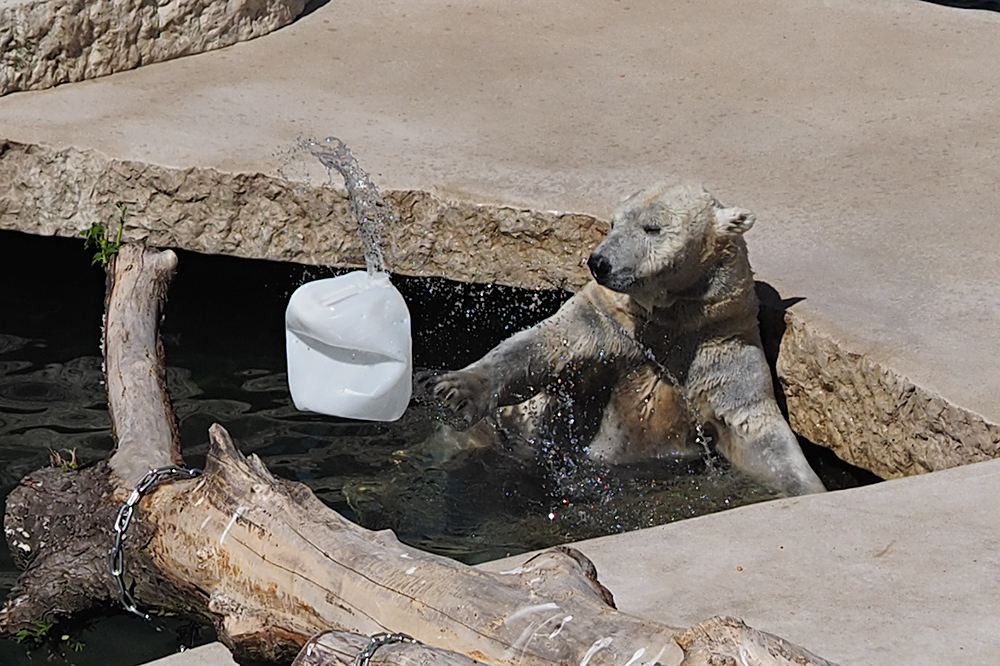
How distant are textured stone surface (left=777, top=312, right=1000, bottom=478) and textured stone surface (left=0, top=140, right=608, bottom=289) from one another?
92cm

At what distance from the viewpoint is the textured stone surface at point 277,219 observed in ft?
18.1

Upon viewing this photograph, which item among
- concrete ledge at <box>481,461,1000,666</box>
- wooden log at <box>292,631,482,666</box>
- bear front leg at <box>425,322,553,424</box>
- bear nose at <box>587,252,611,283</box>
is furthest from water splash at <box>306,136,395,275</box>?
wooden log at <box>292,631,482,666</box>

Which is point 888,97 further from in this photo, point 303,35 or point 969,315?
point 303,35

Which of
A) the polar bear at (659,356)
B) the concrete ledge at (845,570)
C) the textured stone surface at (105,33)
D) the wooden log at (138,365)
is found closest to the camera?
the concrete ledge at (845,570)

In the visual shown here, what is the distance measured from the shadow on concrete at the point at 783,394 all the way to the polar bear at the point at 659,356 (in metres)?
0.16

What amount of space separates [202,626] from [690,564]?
4.23ft

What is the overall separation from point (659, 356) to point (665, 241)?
0.52 m

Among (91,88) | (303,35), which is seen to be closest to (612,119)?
(303,35)

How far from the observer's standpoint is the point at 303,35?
23.9ft

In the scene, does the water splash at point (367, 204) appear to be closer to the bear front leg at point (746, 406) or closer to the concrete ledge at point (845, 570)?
the bear front leg at point (746, 406)

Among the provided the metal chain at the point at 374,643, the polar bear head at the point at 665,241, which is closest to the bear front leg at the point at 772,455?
the polar bear head at the point at 665,241

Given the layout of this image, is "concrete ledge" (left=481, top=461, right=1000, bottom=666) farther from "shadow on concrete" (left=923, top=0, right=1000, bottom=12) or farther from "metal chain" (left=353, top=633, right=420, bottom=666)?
"shadow on concrete" (left=923, top=0, right=1000, bottom=12)

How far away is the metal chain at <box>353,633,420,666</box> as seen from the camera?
2520 mm

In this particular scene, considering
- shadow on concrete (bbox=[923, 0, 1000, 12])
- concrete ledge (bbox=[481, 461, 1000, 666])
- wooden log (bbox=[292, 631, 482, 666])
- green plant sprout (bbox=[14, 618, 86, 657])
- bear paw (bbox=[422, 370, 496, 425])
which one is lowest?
green plant sprout (bbox=[14, 618, 86, 657])
